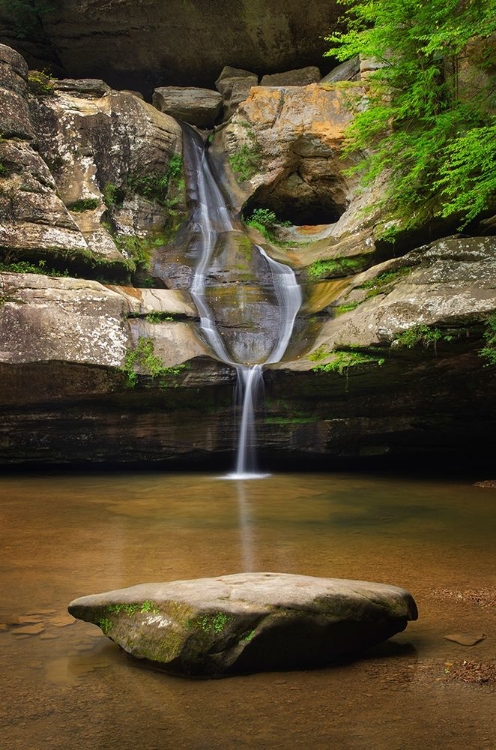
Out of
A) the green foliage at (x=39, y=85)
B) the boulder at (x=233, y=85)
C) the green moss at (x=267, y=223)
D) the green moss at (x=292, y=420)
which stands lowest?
the green moss at (x=292, y=420)

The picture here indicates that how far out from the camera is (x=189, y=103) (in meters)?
17.9

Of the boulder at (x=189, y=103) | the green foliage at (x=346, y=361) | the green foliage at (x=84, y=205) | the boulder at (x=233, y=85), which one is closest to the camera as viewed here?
the green foliage at (x=346, y=361)

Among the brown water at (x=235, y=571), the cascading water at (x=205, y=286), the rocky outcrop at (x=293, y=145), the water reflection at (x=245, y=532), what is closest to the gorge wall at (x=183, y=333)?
the cascading water at (x=205, y=286)

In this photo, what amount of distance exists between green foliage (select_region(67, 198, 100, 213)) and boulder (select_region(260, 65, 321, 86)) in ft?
29.7

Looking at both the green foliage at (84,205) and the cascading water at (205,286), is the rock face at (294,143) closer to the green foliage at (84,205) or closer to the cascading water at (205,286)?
the cascading water at (205,286)

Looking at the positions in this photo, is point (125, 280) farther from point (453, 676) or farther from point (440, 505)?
point (453, 676)

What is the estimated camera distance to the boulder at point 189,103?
17922 millimetres

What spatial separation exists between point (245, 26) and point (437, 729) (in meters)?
20.0

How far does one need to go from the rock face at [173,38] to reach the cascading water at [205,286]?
3821 millimetres

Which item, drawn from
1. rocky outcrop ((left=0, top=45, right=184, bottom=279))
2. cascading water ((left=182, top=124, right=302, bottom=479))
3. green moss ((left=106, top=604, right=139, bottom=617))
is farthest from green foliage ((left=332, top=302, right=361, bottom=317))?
green moss ((left=106, top=604, right=139, bottom=617))

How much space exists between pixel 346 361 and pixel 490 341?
7.30 ft

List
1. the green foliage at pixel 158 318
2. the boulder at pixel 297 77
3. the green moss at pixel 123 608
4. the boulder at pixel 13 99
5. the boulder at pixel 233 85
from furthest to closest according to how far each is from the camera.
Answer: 1. the boulder at pixel 297 77
2. the boulder at pixel 233 85
3. the boulder at pixel 13 99
4. the green foliage at pixel 158 318
5. the green moss at pixel 123 608

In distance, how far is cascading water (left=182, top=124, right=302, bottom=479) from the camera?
10.4 metres

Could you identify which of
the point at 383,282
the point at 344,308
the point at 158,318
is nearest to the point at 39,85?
the point at 158,318
